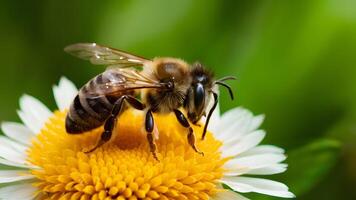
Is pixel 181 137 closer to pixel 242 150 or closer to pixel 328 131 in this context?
pixel 242 150

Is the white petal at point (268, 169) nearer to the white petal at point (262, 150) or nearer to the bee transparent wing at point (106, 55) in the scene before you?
the white petal at point (262, 150)

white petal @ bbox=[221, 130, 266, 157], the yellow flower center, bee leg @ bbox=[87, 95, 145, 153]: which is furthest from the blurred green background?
bee leg @ bbox=[87, 95, 145, 153]

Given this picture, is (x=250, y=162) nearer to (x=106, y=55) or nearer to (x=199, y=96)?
(x=199, y=96)

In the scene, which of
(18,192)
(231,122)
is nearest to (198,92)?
(231,122)

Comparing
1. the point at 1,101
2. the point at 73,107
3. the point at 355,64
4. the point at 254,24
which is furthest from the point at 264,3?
the point at 73,107

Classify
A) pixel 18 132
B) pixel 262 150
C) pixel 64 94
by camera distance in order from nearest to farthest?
1. pixel 262 150
2. pixel 18 132
3. pixel 64 94

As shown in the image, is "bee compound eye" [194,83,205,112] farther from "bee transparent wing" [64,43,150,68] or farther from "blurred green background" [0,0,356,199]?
"blurred green background" [0,0,356,199]
